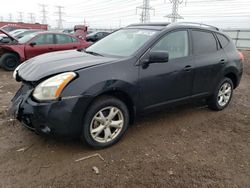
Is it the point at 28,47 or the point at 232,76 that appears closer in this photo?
the point at 232,76

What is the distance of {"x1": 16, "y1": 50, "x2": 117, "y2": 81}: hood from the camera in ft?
9.67

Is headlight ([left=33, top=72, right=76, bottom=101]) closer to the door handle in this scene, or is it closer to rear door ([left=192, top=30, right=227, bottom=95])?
the door handle

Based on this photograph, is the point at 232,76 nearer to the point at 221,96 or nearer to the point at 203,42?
the point at 221,96

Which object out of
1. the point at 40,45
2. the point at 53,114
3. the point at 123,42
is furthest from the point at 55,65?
the point at 40,45

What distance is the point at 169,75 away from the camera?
143 inches

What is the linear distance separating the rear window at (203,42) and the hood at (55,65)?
1.61m

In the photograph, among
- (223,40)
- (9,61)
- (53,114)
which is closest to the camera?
(53,114)

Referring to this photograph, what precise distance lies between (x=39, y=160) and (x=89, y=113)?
0.81 meters

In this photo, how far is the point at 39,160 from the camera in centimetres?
293

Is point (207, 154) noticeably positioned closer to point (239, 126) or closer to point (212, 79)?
point (239, 126)

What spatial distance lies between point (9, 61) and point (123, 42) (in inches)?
236

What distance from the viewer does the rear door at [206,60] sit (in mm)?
4090

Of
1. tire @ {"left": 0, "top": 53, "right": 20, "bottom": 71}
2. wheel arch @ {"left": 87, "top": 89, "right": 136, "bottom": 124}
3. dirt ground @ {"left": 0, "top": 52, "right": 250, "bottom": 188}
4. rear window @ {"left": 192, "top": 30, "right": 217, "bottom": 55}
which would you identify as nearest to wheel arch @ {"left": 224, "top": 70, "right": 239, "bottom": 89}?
rear window @ {"left": 192, "top": 30, "right": 217, "bottom": 55}

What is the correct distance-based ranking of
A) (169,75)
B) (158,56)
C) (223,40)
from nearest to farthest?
1. (158,56)
2. (169,75)
3. (223,40)
